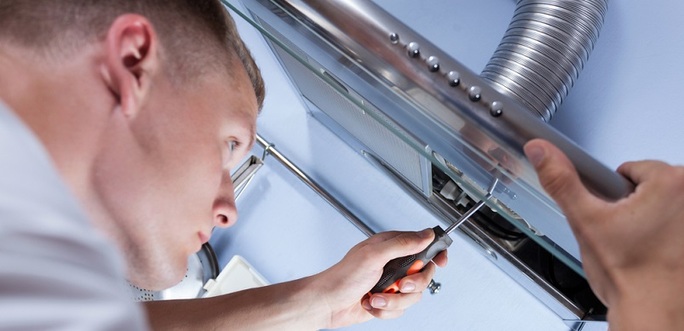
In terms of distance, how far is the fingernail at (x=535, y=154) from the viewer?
1.65ft

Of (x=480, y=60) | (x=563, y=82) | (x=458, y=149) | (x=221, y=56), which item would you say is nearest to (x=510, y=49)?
(x=563, y=82)

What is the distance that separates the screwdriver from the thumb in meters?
0.30

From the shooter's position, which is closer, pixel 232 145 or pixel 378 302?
pixel 232 145

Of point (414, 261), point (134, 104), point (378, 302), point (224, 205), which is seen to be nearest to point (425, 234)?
point (414, 261)

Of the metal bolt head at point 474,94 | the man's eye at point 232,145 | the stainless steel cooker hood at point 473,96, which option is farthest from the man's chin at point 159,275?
the metal bolt head at point 474,94

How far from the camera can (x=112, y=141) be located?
0.57 meters

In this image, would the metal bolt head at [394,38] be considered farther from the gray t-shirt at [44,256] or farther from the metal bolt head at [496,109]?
the gray t-shirt at [44,256]

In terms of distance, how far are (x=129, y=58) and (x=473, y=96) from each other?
0.34 m

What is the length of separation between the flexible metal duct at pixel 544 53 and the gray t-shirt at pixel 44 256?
65 centimetres

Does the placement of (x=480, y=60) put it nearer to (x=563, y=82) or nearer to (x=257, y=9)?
(x=563, y=82)

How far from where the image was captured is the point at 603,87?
1.05m

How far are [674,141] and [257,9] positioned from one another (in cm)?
78

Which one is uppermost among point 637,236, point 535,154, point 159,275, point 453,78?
point 159,275

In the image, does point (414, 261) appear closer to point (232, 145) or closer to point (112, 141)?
point (232, 145)
